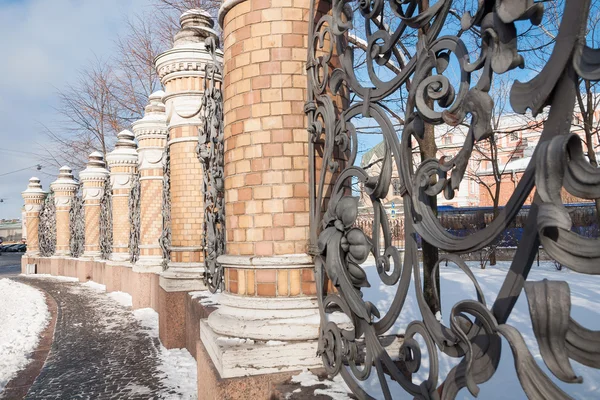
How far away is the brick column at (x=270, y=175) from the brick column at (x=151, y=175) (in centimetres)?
658

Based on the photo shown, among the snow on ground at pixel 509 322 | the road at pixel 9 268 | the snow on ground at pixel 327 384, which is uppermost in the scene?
the snow on ground at pixel 327 384

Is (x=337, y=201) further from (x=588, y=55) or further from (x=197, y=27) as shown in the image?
(x=197, y=27)

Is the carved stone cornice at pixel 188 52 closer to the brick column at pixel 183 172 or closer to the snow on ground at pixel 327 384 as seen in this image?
the brick column at pixel 183 172

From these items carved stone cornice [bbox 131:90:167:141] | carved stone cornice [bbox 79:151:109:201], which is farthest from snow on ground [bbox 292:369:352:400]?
carved stone cornice [bbox 79:151:109:201]

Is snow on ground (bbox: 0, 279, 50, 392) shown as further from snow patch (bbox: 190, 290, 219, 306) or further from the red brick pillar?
snow patch (bbox: 190, 290, 219, 306)

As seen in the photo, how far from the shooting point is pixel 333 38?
8.13 ft

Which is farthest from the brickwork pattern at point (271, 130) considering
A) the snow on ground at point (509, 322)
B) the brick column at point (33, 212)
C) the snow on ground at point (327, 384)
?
the brick column at point (33, 212)

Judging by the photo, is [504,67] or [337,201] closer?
[504,67]

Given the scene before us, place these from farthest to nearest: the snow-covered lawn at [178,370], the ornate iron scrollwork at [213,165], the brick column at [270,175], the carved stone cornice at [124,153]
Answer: the carved stone cornice at [124,153], the snow-covered lawn at [178,370], the ornate iron scrollwork at [213,165], the brick column at [270,175]

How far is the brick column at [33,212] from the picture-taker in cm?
2120

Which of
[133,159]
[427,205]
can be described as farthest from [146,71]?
[427,205]

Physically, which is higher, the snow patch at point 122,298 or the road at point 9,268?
the snow patch at point 122,298

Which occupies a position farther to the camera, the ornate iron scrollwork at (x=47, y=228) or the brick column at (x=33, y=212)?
the brick column at (x=33, y=212)

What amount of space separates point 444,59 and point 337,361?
5.19 ft
